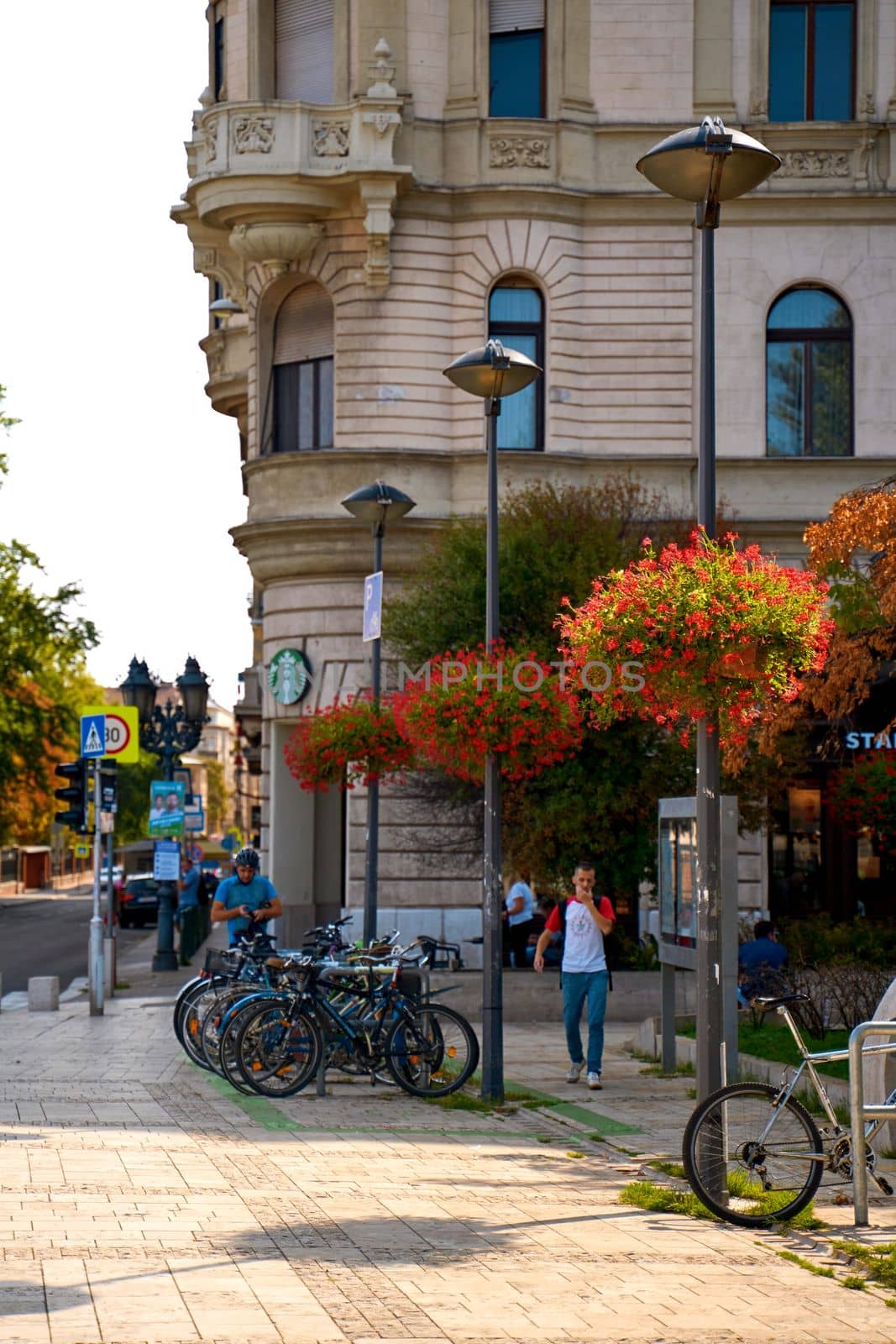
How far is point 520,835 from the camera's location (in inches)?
895

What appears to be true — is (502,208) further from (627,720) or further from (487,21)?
(627,720)

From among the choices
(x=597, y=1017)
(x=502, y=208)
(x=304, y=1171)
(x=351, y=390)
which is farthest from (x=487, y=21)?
(x=304, y=1171)

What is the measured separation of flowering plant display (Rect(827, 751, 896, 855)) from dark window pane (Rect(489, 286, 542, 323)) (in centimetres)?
889

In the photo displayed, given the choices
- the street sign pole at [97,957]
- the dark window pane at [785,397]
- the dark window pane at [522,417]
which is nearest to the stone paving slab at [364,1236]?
the street sign pole at [97,957]

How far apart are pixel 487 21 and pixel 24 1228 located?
81.2 ft

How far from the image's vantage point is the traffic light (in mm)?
25172

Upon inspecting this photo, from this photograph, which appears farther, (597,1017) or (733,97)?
(733,97)

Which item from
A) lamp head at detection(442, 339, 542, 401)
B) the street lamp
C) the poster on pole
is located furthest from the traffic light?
the street lamp

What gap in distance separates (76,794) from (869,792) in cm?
993

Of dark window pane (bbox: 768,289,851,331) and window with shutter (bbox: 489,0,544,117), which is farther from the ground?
window with shutter (bbox: 489,0,544,117)

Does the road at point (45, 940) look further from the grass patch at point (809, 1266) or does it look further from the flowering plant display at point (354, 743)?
the grass patch at point (809, 1266)

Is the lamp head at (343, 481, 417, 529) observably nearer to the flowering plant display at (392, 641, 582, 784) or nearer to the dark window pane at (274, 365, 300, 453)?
the flowering plant display at (392, 641, 582, 784)

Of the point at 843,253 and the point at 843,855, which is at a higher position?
the point at 843,253

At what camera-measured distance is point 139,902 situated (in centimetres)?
6091
